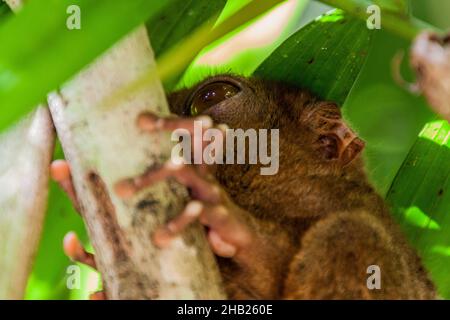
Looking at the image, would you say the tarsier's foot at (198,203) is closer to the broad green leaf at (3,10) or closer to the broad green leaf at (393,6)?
the broad green leaf at (393,6)

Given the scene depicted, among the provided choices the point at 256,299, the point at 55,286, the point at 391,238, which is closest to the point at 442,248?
the point at 391,238

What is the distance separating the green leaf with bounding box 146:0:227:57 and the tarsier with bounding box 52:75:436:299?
209mm

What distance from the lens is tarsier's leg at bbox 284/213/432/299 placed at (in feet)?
7.01

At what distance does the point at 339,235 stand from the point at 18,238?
2.99 ft

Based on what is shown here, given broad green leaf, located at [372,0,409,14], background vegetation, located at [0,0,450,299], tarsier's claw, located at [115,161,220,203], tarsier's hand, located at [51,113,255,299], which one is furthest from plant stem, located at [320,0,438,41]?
tarsier's claw, located at [115,161,220,203]

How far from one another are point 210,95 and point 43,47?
1506 millimetres

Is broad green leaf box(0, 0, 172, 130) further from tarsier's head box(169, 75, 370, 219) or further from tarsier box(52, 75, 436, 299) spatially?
tarsier's head box(169, 75, 370, 219)

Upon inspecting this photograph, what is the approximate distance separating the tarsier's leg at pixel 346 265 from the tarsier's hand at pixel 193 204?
21 cm

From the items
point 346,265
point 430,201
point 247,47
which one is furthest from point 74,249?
point 247,47

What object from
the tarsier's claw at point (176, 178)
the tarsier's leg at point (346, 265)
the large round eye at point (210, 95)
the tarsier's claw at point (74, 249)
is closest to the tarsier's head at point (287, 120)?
the large round eye at point (210, 95)

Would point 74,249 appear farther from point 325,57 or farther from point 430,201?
point 430,201

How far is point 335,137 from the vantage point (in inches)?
108

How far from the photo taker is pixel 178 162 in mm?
1585

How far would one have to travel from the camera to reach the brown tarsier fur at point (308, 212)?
2.15m
